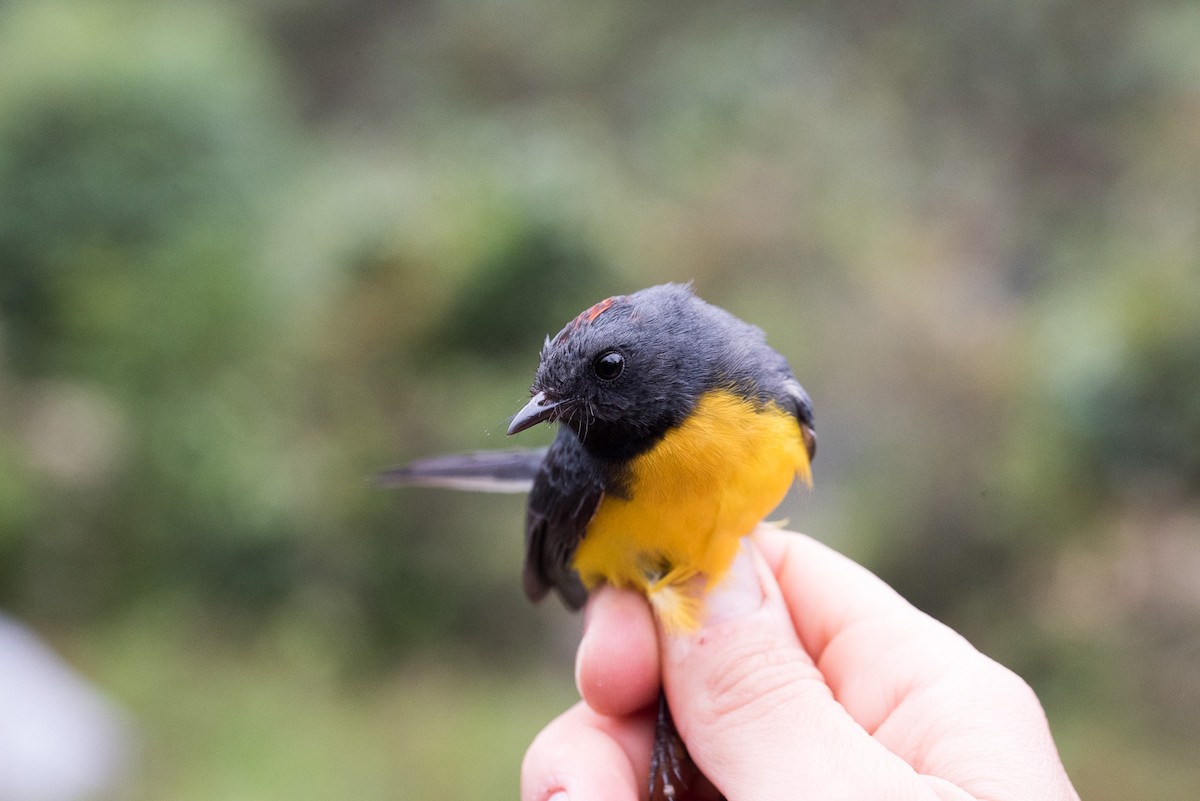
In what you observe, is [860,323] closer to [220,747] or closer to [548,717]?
[548,717]

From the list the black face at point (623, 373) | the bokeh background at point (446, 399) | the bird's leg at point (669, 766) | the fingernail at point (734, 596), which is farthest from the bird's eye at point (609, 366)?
the bokeh background at point (446, 399)

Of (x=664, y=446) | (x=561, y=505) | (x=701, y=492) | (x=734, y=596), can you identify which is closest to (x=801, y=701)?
(x=734, y=596)

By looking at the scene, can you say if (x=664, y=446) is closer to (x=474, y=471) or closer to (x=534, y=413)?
(x=534, y=413)

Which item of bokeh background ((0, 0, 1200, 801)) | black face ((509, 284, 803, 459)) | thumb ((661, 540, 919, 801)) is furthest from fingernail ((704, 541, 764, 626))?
bokeh background ((0, 0, 1200, 801))

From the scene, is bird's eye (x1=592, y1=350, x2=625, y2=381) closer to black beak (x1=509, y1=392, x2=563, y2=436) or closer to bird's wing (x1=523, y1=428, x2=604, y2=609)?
black beak (x1=509, y1=392, x2=563, y2=436)

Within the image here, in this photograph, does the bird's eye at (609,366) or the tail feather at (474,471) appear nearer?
the bird's eye at (609,366)

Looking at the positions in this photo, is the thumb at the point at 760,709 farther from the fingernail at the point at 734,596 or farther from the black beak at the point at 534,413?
the black beak at the point at 534,413
